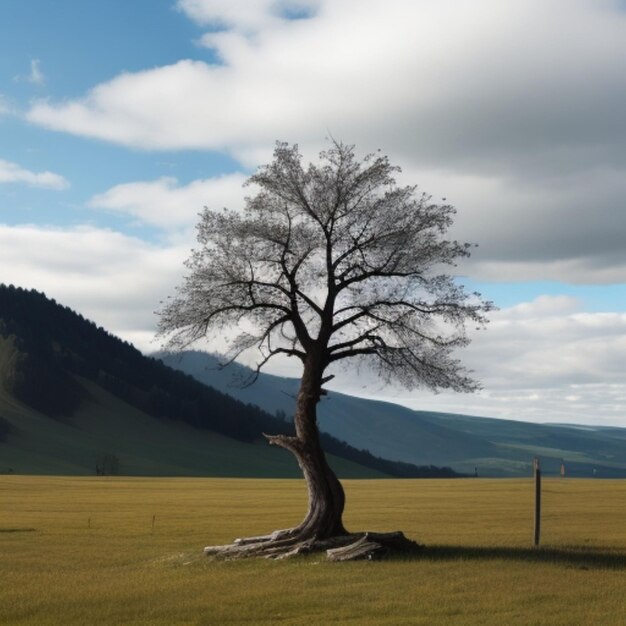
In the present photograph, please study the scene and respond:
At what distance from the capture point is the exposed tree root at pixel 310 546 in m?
32.4

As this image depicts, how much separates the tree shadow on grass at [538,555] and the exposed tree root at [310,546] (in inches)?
35.7

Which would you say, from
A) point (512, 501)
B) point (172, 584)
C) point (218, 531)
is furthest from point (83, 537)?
point (512, 501)

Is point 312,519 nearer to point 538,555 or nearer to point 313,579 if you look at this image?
point 313,579

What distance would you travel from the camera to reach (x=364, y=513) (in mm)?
68688

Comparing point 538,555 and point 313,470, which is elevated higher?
point 313,470

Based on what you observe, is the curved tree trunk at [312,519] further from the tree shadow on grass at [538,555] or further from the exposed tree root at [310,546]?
the tree shadow on grass at [538,555]

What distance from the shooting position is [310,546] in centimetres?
3328

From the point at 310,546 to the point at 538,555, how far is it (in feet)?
26.1

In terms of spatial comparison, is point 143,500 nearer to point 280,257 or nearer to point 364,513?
point 364,513

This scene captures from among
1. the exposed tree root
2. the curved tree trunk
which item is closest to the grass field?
the exposed tree root

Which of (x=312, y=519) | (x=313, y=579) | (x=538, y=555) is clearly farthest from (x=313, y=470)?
(x=538, y=555)

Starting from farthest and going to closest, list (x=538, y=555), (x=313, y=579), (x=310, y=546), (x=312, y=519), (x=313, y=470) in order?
(x=313, y=470), (x=312, y=519), (x=538, y=555), (x=310, y=546), (x=313, y=579)

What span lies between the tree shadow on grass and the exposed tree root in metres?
0.91

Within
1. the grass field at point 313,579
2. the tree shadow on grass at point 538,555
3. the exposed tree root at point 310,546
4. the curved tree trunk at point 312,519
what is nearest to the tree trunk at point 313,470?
the curved tree trunk at point 312,519
